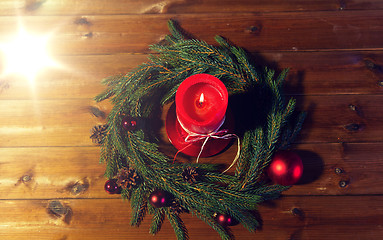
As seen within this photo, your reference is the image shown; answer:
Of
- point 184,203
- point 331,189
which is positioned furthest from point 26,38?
point 331,189

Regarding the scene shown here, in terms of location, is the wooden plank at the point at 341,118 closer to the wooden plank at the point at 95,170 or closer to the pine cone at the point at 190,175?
the wooden plank at the point at 95,170

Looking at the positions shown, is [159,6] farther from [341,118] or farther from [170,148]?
[341,118]

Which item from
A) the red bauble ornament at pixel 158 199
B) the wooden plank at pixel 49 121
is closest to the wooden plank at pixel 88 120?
the wooden plank at pixel 49 121

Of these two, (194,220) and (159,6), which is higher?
(159,6)

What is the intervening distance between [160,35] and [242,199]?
63 centimetres

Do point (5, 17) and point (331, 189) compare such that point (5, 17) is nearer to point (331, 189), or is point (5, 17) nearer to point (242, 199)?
point (242, 199)

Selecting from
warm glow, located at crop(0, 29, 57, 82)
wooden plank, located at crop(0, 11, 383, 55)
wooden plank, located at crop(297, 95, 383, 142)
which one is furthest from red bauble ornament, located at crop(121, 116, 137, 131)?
wooden plank, located at crop(297, 95, 383, 142)

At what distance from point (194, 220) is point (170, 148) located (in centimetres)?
23

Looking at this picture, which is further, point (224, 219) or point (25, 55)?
point (25, 55)

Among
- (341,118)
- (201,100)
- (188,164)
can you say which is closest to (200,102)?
(201,100)

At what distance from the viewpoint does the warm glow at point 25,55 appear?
91cm

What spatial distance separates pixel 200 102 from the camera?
607mm

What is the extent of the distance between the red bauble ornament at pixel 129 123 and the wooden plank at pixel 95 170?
15 centimetres

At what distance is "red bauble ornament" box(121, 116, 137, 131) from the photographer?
0.70m
